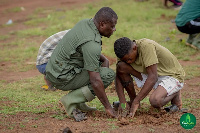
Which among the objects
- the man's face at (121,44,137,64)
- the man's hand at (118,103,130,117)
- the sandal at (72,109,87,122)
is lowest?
the man's hand at (118,103,130,117)

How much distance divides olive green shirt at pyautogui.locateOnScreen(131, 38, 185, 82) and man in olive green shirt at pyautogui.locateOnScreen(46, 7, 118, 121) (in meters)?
0.36

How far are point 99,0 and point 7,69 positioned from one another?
8.42 meters

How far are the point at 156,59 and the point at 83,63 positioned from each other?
838mm

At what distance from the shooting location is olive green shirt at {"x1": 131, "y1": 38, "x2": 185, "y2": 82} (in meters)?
3.86

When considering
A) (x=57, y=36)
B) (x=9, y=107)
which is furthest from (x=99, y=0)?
(x=9, y=107)

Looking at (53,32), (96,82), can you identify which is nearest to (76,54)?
(96,82)

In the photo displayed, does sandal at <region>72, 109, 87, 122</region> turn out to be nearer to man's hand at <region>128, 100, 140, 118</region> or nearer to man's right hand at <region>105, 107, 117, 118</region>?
man's right hand at <region>105, 107, 117, 118</region>

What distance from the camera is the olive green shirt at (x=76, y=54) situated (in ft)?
12.2

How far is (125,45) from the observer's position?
3803mm

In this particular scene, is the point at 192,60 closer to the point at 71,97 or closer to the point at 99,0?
the point at 71,97

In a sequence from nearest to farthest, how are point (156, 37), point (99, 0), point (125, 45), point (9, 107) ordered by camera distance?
point (125, 45)
point (9, 107)
point (156, 37)
point (99, 0)

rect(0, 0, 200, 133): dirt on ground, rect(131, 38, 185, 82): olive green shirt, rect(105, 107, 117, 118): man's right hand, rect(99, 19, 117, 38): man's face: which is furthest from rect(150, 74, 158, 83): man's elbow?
rect(99, 19, 117, 38): man's face

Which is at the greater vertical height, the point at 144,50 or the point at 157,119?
the point at 144,50

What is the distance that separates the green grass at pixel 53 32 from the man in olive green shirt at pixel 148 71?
53cm
